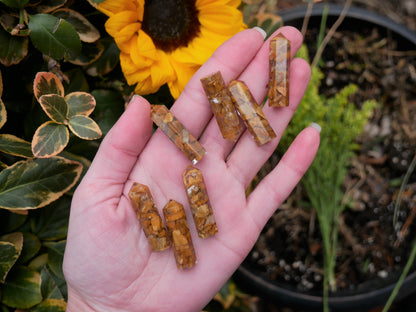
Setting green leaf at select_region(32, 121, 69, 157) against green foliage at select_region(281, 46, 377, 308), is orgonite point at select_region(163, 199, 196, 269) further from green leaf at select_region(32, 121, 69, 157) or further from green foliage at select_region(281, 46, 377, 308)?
green foliage at select_region(281, 46, 377, 308)

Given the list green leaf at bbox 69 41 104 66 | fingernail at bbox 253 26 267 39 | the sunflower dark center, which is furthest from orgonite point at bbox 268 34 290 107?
green leaf at bbox 69 41 104 66

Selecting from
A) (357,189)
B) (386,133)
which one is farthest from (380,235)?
(386,133)

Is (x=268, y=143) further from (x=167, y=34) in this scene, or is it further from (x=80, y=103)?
(x=80, y=103)

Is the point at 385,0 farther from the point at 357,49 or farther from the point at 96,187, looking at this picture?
the point at 96,187

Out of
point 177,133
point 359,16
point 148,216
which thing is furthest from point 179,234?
point 359,16

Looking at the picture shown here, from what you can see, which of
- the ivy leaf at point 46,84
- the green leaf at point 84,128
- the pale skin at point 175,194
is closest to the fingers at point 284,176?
the pale skin at point 175,194

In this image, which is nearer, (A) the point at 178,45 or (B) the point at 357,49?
(A) the point at 178,45
